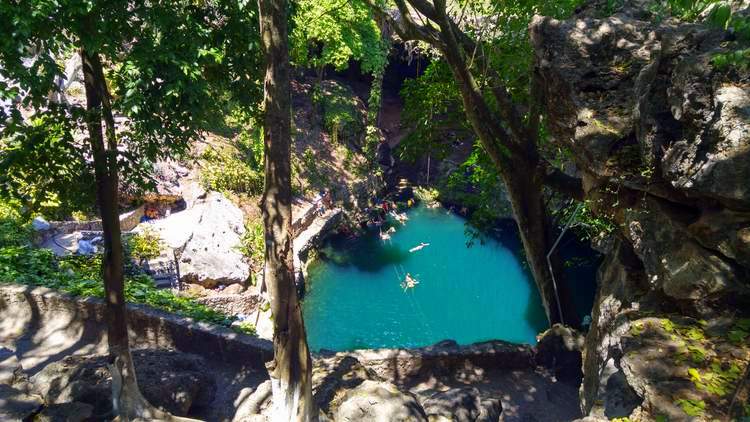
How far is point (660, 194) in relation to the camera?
480 cm

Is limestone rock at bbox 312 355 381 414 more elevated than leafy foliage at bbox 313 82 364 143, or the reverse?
leafy foliage at bbox 313 82 364 143

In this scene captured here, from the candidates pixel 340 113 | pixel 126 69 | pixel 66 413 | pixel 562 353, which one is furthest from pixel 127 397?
pixel 340 113

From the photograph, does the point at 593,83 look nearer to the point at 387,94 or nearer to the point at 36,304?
the point at 36,304

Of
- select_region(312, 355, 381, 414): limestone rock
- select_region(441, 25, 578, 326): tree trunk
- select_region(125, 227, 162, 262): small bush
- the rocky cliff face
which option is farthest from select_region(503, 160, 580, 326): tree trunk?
select_region(125, 227, 162, 262): small bush

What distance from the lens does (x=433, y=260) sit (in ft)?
57.4

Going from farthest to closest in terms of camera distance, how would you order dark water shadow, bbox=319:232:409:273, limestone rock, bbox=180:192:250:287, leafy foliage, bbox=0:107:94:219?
dark water shadow, bbox=319:232:409:273 < limestone rock, bbox=180:192:250:287 < leafy foliage, bbox=0:107:94:219

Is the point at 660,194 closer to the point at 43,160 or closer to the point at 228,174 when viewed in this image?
the point at 43,160

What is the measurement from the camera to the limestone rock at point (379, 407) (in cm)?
497

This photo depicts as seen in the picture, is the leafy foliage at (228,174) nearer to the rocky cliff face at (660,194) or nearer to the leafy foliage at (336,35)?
the leafy foliage at (336,35)

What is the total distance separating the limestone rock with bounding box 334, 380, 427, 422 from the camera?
4969 millimetres

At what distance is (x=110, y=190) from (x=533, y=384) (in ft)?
19.8

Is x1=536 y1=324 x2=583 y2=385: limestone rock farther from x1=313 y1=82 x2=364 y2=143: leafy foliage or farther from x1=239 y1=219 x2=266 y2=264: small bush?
x1=313 y1=82 x2=364 y2=143: leafy foliage

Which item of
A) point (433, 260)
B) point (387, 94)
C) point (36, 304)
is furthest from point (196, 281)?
point (387, 94)

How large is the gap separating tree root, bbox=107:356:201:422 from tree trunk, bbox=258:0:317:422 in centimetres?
170
